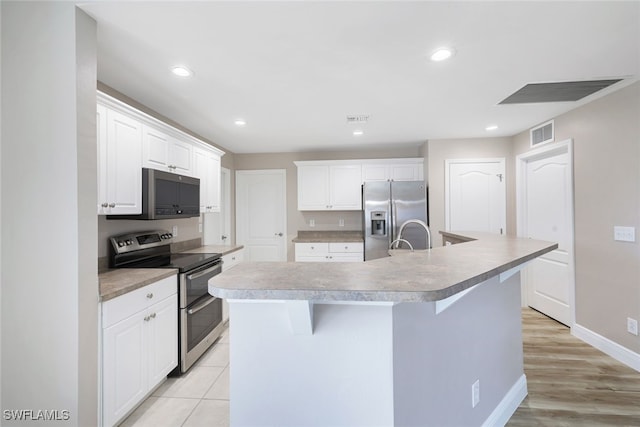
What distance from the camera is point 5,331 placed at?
4.62 ft

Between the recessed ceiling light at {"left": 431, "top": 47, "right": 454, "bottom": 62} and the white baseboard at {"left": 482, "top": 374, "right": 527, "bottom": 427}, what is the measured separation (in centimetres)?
224

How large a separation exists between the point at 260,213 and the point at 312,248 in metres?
1.26

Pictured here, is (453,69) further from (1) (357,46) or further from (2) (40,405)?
(2) (40,405)

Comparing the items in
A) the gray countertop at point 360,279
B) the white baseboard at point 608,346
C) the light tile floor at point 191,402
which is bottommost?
the light tile floor at point 191,402

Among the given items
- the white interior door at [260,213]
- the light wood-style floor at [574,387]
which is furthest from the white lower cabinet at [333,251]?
the light wood-style floor at [574,387]

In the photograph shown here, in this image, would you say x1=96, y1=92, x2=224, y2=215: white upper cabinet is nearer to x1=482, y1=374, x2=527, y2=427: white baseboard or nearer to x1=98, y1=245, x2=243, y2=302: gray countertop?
x1=98, y1=245, x2=243, y2=302: gray countertop

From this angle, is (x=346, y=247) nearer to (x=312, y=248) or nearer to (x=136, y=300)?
(x=312, y=248)

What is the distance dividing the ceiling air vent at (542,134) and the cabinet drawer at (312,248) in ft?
10.1

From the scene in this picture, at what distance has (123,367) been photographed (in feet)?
5.58

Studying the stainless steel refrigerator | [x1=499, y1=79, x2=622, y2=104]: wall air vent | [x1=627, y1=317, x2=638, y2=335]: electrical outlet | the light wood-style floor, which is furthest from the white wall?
[x1=627, y1=317, x2=638, y2=335]: electrical outlet

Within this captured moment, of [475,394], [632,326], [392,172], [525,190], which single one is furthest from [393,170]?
[475,394]

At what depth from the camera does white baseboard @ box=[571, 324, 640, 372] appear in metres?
2.33

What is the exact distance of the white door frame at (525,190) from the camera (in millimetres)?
2955

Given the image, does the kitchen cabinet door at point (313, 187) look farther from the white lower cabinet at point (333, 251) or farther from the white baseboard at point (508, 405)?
the white baseboard at point (508, 405)
